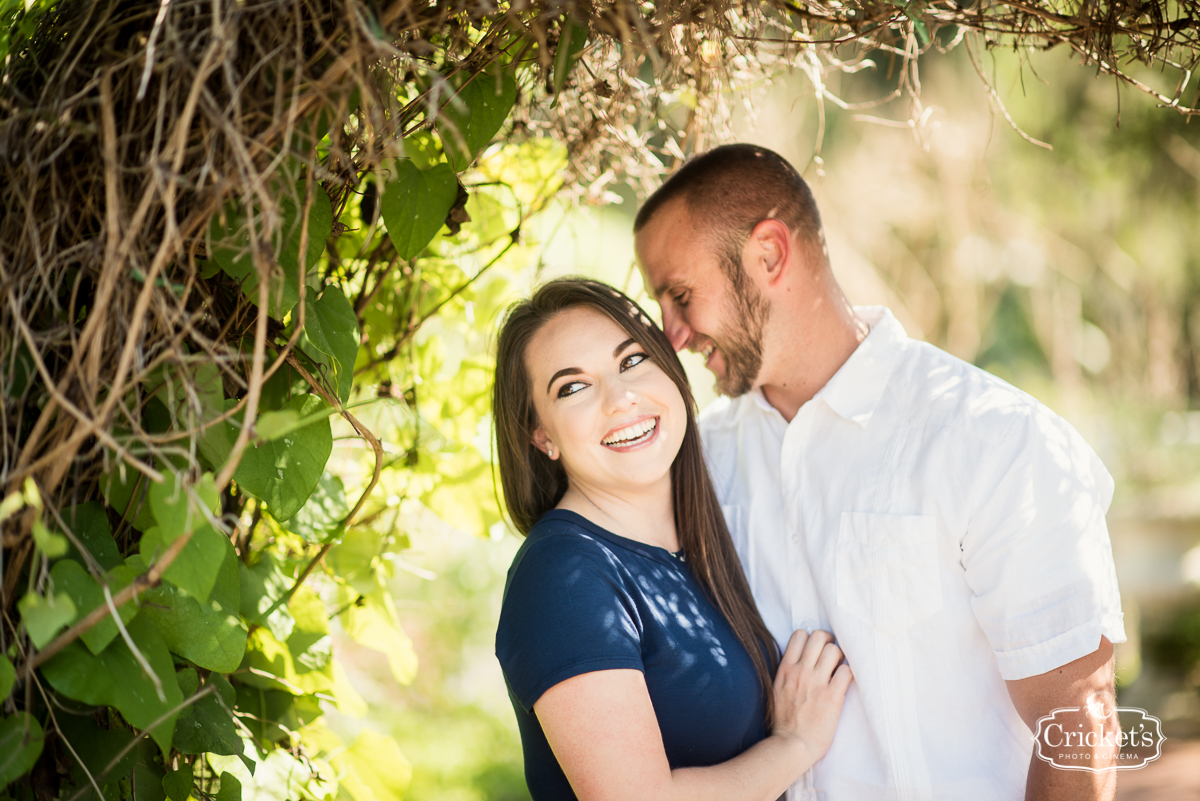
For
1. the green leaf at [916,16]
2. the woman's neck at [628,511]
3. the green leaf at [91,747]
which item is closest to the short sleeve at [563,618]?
the woman's neck at [628,511]

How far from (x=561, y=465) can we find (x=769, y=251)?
28.3 inches

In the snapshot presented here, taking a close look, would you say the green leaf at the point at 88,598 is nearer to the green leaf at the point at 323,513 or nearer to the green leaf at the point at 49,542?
the green leaf at the point at 49,542

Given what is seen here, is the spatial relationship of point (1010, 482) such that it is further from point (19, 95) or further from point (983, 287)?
point (983, 287)

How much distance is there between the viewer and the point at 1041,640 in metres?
1.56

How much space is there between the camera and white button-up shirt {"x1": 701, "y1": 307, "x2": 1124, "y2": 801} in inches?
62.1

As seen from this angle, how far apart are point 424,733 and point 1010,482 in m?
3.50

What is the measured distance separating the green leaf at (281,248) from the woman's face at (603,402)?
0.63 m

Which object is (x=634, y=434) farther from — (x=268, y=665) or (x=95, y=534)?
(x=95, y=534)

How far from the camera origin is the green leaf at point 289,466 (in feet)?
3.86

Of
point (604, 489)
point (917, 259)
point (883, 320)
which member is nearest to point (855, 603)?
point (604, 489)

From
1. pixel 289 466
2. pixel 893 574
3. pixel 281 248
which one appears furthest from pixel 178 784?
pixel 893 574

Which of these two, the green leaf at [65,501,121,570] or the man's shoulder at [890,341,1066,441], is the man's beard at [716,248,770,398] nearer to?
the man's shoulder at [890,341,1066,441]

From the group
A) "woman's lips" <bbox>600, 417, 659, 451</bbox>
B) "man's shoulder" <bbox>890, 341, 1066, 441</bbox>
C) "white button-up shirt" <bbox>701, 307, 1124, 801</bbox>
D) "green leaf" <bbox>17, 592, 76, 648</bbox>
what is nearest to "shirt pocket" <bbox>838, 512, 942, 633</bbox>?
"white button-up shirt" <bbox>701, 307, 1124, 801</bbox>

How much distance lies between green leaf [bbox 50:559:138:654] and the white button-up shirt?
128 centimetres
